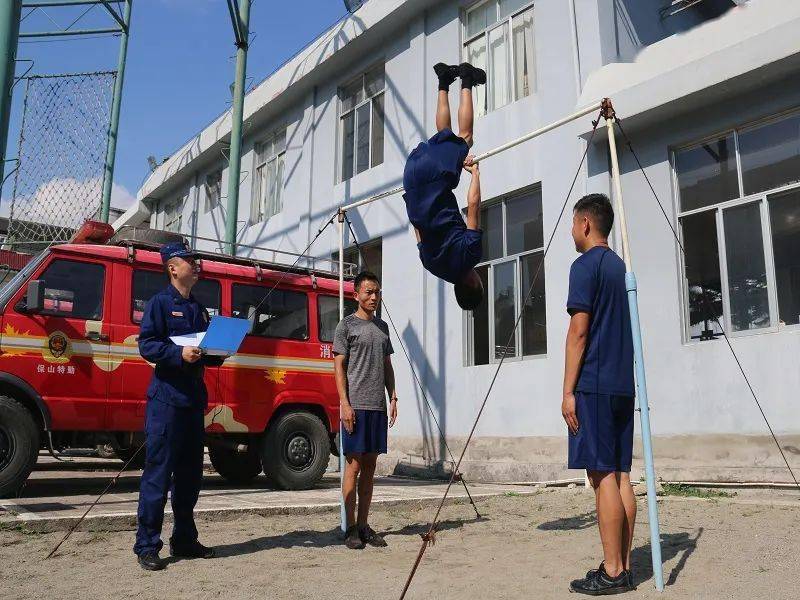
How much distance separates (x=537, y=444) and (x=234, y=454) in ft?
13.5

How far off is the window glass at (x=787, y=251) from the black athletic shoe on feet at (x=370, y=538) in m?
5.04

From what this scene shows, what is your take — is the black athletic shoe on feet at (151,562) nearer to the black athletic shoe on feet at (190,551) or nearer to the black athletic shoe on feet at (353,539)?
the black athletic shoe on feet at (190,551)

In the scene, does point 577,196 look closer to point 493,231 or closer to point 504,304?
point 493,231

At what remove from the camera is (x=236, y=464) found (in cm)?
928

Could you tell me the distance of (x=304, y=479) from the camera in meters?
8.31

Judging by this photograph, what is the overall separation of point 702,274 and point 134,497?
692 cm

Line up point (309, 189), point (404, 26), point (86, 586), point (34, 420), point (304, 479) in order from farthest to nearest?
1. point (309, 189)
2. point (404, 26)
3. point (304, 479)
4. point (34, 420)
5. point (86, 586)

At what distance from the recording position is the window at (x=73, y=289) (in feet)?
Result: 22.8

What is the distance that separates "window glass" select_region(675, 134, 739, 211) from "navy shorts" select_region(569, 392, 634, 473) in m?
5.29

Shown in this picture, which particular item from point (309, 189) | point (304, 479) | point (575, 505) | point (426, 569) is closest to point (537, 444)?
point (575, 505)

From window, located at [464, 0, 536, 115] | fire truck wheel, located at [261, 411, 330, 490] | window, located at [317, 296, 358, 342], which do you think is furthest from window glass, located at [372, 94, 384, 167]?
fire truck wheel, located at [261, 411, 330, 490]

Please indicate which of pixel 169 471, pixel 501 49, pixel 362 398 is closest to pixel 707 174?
pixel 501 49

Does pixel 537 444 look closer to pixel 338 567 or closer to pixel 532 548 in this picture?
pixel 532 548

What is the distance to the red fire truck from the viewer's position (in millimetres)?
6664
